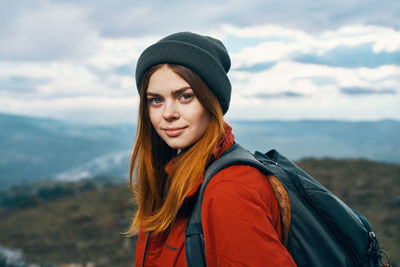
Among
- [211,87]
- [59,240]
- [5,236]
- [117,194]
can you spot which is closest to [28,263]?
[59,240]

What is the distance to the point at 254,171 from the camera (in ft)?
4.40

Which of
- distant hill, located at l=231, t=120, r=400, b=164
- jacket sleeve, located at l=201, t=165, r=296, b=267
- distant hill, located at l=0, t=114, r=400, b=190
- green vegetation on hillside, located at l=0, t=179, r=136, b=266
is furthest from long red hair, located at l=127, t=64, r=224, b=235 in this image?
distant hill, located at l=231, t=120, r=400, b=164

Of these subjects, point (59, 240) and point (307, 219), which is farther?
point (59, 240)

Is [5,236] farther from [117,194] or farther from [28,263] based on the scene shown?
[117,194]

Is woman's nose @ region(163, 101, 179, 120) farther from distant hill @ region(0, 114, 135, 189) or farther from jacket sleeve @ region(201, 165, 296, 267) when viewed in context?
distant hill @ region(0, 114, 135, 189)

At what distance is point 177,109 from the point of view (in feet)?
5.30

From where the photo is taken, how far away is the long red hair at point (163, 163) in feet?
5.15

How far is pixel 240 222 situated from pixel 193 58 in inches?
33.5

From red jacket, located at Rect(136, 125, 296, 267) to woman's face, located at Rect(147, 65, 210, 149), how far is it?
0.33 m

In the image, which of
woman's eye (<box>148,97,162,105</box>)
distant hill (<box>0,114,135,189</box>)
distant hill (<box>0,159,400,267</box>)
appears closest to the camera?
woman's eye (<box>148,97,162,105</box>)

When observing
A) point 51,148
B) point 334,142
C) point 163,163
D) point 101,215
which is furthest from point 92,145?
point 163,163

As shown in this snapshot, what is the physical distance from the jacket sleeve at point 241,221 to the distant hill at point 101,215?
707 cm

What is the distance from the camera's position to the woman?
1177 mm

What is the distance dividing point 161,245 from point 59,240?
374 inches
